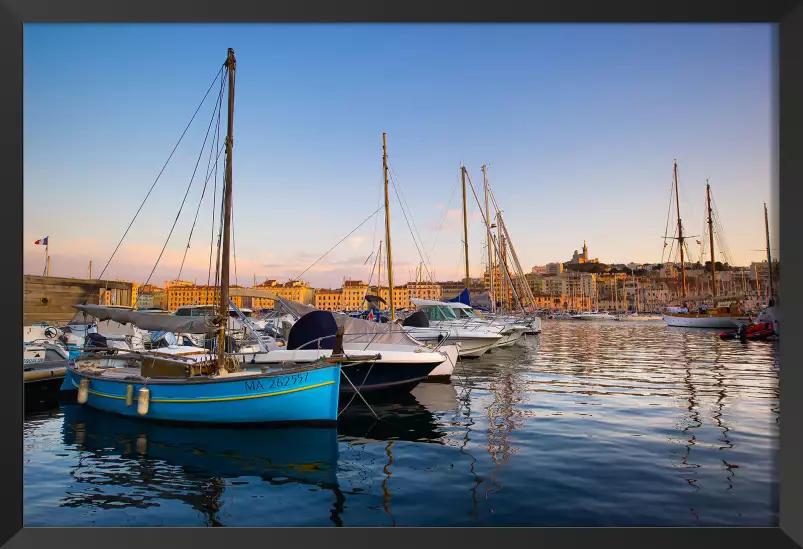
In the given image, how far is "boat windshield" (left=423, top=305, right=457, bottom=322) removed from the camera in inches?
778

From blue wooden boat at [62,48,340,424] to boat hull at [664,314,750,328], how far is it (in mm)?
33421

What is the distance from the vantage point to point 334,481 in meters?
5.28

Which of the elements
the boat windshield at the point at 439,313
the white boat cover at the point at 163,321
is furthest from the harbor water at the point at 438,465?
the boat windshield at the point at 439,313

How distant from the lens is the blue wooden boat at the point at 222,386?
7.45 m

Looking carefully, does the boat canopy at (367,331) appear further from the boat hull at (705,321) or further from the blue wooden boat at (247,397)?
the boat hull at (705,321)

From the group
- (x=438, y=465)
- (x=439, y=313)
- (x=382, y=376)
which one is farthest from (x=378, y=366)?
(x=439, y=313)

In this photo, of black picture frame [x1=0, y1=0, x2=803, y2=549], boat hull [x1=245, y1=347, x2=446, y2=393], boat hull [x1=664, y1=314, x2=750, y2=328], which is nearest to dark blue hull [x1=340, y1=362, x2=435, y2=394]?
boat hull [x1=245, y1=347, x2=446, y2=393]

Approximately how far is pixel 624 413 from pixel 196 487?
6206mm

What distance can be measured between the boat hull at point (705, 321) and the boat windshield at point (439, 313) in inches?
889

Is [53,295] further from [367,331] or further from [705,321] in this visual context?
[705,321]
